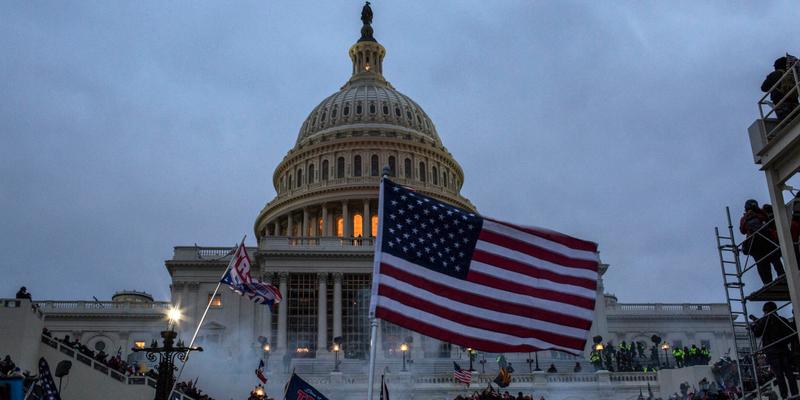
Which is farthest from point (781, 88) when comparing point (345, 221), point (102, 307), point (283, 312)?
point (345, 221)

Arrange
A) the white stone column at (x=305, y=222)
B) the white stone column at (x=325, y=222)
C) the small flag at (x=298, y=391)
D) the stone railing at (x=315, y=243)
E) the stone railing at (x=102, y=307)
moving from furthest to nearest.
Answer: the white stone column at (x=305, y=222) → the white stone column at (x=325, y=222) → the stone railing at (x=102, y=307) → the stone railing at (x=315, y=243) → the small flag at (x=298, y=391)

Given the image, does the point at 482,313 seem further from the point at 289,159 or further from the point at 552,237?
the point at 289,159

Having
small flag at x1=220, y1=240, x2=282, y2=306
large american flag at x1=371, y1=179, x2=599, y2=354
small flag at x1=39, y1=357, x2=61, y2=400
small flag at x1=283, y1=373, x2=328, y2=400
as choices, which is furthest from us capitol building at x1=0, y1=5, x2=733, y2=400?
large american flag at x1=371, y1=179, x2=599, y2=354

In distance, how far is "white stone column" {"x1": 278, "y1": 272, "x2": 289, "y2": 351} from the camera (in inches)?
2749

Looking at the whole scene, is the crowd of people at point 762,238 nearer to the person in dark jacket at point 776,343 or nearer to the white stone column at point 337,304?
the person in dark jacket at point 776,343

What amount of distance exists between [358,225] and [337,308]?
74.6 ft

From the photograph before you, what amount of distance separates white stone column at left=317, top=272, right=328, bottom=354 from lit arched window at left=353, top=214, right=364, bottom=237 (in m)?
18.5

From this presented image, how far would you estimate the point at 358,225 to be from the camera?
3711 inches

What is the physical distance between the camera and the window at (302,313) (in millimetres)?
71125

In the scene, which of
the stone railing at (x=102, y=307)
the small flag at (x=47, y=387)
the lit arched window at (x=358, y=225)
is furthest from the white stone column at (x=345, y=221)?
the small flag at (x=47, y=387)

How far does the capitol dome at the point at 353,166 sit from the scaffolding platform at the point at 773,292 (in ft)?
235

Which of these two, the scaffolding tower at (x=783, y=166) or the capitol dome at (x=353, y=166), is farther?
the capitol dome at (x=353, y=166)

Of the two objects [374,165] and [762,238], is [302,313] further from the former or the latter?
[762,238]

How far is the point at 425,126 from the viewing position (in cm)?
10944
